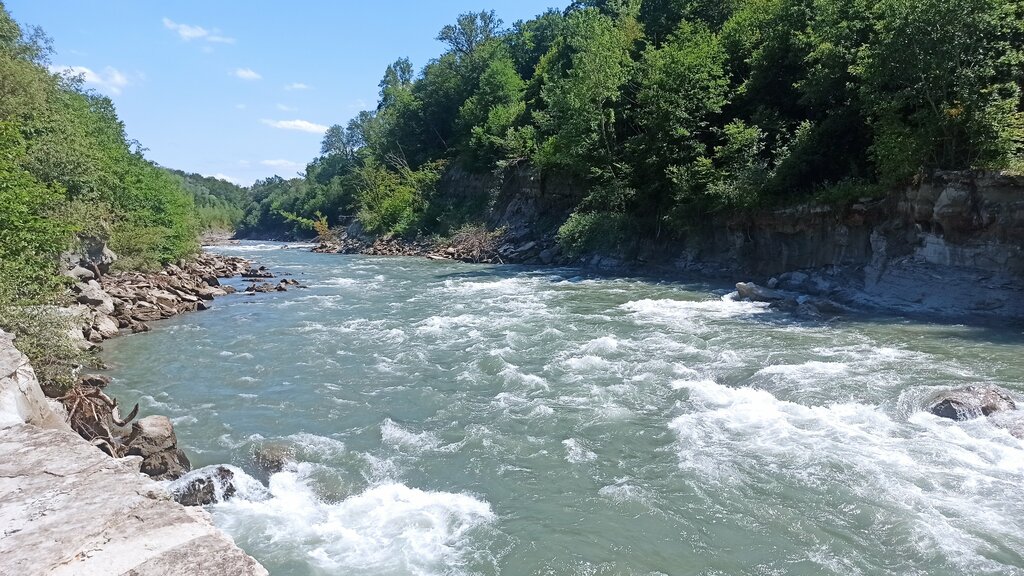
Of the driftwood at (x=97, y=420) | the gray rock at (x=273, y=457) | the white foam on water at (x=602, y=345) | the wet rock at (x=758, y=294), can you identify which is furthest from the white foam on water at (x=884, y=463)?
the wet rock at (x=758, y=294)

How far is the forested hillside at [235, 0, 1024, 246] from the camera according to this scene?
17281 millimetres

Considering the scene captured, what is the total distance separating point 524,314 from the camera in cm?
2031

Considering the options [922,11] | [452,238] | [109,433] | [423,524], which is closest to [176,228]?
[452,238]

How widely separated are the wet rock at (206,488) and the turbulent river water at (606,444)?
0.17 meters

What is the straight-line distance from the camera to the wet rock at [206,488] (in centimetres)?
786

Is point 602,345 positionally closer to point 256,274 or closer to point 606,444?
point 606,444

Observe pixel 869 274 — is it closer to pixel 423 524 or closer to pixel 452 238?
pixel 423 524

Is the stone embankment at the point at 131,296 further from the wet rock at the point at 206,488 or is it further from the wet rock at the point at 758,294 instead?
the wet rock at the point at 758,294

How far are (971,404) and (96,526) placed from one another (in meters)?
11.4

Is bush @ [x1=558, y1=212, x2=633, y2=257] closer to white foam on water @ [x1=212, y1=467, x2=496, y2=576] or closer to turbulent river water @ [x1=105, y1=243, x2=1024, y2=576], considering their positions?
turbulent river water @ [x1=105, y1=243, x2=1024, y2=576]

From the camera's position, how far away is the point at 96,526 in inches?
147

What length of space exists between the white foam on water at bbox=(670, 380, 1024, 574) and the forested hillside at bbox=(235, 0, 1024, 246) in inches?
462

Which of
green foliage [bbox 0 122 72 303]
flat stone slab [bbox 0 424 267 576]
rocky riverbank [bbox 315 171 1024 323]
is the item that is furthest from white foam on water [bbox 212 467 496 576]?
rocky riverbank [bbox 315 171 1024 323]

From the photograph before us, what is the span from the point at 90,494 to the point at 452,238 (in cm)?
4303
